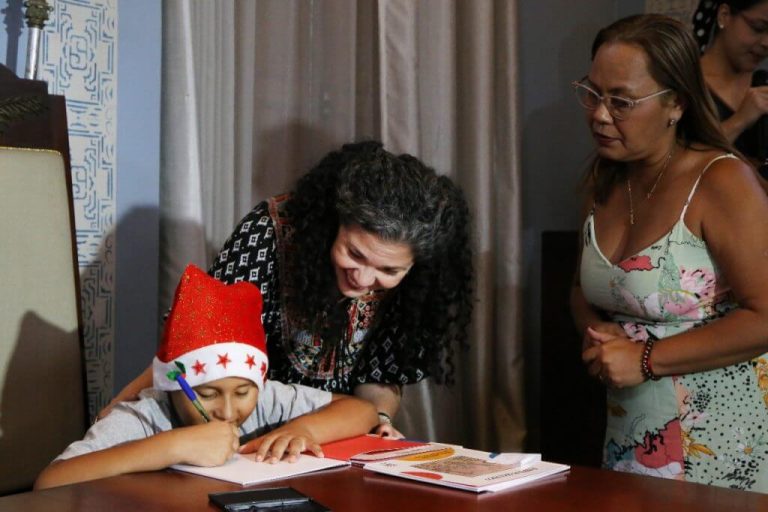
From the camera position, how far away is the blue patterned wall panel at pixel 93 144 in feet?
6.09

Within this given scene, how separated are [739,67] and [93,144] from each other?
1506mm

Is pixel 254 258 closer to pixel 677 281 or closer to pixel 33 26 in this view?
pixel 33 26

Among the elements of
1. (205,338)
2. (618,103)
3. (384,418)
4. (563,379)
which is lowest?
(563,379)

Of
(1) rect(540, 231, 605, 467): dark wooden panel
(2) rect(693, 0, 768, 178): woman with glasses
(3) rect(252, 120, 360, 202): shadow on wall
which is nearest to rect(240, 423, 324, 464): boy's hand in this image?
(3) rect(252, 120, 360, 202): shadow on wall

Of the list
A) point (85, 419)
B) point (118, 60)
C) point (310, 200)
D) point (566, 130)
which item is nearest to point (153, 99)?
point (118, 60)

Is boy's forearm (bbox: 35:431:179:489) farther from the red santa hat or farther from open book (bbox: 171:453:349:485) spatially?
the red santa hat

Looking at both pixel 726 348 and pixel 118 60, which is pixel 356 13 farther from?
pixel 726 348

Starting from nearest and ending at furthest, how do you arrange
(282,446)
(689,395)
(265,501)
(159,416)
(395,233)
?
(265,501)
(282,446)
(159,416)
(395,233)
(689,395)

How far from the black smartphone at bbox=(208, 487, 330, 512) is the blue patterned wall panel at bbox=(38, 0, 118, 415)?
91 cm

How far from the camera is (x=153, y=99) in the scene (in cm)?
200

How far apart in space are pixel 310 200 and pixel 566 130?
174 centimetres

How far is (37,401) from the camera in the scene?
159 centimetres

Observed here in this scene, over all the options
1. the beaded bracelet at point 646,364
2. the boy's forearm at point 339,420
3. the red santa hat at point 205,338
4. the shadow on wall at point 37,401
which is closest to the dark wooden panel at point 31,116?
the shadow on wall at point 37,401

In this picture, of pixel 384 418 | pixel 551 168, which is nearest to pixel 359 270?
pixel 384 418
